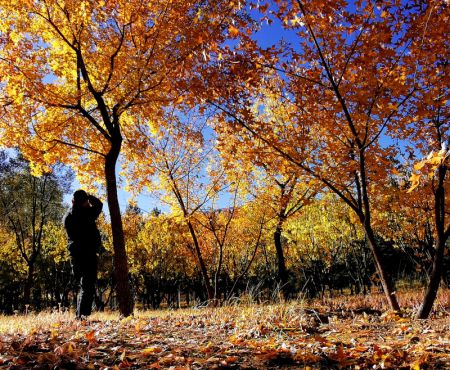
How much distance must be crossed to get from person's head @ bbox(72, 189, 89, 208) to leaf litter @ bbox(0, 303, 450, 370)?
2.52 meters

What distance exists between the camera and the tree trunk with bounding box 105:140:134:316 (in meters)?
7.47

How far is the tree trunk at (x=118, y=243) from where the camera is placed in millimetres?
7469

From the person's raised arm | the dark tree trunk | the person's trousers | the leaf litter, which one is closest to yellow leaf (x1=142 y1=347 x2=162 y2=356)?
the leaf litter

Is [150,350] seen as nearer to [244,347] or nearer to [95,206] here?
[244,347]

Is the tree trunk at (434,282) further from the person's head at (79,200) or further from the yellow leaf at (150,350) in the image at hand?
the person's head at (79,200)

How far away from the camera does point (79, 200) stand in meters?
6.62

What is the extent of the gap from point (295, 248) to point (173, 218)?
15820mm

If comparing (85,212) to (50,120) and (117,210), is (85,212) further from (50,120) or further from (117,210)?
(50,120)

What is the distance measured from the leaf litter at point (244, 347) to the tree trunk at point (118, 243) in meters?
2.77

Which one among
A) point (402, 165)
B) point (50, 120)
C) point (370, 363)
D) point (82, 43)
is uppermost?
point (82, 43)

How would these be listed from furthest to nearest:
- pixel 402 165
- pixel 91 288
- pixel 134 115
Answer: pixel 402 165, pixel 134 115, pixel 91 288

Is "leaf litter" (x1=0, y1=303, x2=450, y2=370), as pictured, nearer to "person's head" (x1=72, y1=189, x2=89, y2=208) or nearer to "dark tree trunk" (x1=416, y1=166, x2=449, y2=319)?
"dark tree trunk" (x1=416, y1=166, x2=449, y2=319)

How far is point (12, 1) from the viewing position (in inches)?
282

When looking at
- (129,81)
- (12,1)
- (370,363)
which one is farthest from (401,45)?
(12,1)
